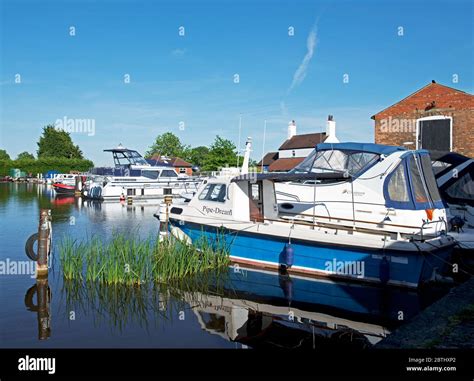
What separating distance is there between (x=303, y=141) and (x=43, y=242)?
4121 cm

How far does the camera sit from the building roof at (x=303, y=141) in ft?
156

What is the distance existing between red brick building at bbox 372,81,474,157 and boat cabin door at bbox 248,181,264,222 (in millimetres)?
14708

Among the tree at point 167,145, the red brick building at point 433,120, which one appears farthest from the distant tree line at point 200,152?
the red brick building at point 433,120

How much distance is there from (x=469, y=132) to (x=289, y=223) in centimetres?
1784

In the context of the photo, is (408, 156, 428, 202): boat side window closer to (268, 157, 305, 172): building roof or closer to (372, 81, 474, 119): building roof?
(372, 81, 474, 119): building roof

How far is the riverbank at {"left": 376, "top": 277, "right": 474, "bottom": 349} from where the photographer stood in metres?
6.70

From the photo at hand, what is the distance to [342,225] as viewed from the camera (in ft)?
42.3

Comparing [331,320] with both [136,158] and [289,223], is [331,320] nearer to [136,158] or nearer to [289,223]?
[289,223]

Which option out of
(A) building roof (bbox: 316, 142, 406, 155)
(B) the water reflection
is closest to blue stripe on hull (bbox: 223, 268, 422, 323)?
(A) building roof (bbox: 316, 142, 406, 155)

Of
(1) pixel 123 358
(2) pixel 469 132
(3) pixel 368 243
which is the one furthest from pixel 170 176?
(1) pixel 123 358

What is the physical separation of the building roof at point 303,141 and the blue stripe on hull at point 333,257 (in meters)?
34.5

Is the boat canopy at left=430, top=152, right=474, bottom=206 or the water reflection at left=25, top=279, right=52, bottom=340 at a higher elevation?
the boat canopy at left=430, top=152, right=474, bottom=206

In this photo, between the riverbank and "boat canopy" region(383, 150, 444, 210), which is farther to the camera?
"boat canopy" region(383, 150, 444, 210)

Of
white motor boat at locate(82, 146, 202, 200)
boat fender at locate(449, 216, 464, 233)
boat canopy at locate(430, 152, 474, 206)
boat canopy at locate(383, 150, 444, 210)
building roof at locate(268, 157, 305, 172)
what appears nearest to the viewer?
boat canopy at locate(383, 150, 444, 210)
